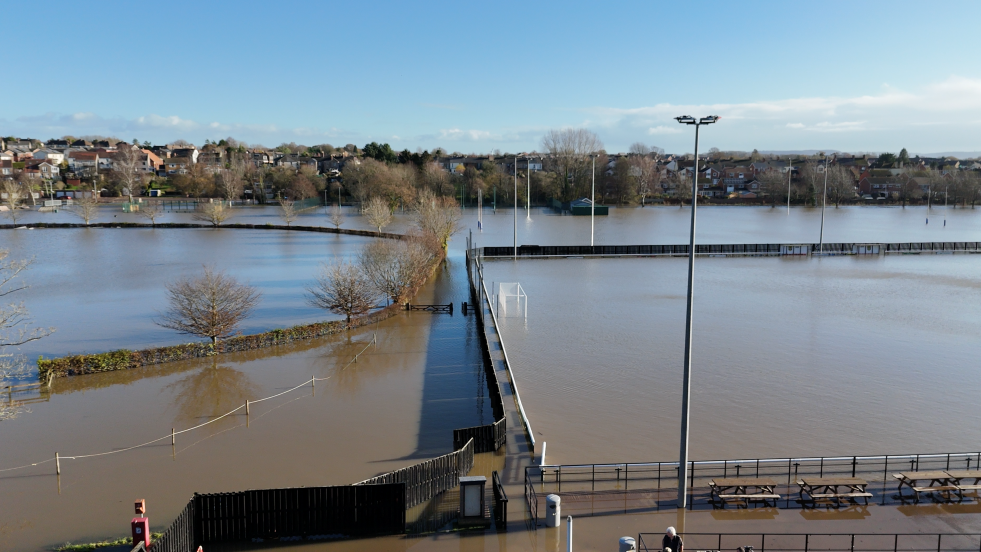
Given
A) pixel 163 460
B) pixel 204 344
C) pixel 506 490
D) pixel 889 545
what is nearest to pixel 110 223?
pixel 204 344

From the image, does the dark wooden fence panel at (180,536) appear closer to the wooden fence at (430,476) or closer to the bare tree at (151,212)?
the wooden fence at (430,476)

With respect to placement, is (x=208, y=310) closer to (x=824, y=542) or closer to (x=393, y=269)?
(x=393, y=269)

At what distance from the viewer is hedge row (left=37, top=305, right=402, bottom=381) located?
59.5 feet

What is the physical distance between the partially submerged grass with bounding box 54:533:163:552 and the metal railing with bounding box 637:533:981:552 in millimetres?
7271

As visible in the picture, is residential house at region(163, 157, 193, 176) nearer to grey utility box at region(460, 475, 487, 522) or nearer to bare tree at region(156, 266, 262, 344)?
bare tree at region(156, 266, 262, 344)

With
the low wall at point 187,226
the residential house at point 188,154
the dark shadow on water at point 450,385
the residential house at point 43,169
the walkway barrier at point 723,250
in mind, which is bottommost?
the dark shadow on water at point 450,385

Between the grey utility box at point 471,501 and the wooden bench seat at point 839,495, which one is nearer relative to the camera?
the grey utility box at point 471,501

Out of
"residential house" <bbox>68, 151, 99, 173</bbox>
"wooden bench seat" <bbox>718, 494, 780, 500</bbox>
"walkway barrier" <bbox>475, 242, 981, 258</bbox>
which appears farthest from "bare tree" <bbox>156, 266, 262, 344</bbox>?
"residential house" <bbox>68, 151, 99, 173</bbox>

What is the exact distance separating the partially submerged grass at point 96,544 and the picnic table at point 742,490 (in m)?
8.53

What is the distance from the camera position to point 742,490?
11.1 meters

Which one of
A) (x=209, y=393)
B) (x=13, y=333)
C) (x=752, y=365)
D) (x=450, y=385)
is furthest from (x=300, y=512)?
(x=13, y=333)

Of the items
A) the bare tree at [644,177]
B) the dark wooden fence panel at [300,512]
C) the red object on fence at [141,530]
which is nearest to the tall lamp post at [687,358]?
the dark wooden fence panel at [300,512]

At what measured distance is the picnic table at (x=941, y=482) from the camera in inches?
431

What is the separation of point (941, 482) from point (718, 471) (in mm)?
3651
